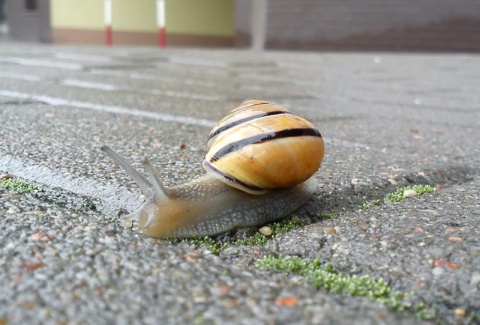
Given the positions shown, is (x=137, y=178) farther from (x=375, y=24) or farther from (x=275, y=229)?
(x=375, y=24)

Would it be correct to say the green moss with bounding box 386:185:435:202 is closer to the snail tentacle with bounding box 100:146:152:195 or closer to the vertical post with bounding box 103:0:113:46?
the snail tentacle with bounding box 100:146:152:195

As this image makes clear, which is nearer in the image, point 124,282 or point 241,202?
point 124,282

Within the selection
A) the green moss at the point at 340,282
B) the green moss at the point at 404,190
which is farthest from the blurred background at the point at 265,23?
the green moss at the point at 340,282

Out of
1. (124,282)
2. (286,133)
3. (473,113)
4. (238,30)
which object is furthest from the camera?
(238,30)

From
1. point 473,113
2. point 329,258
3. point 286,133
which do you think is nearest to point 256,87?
point 473,113

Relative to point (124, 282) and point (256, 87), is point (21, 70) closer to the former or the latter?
point (256, 87)

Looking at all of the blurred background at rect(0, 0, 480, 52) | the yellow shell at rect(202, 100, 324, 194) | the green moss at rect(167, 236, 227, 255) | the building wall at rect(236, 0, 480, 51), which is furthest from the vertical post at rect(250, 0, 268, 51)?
the green moss at rect(167, 236, 227, 255)
